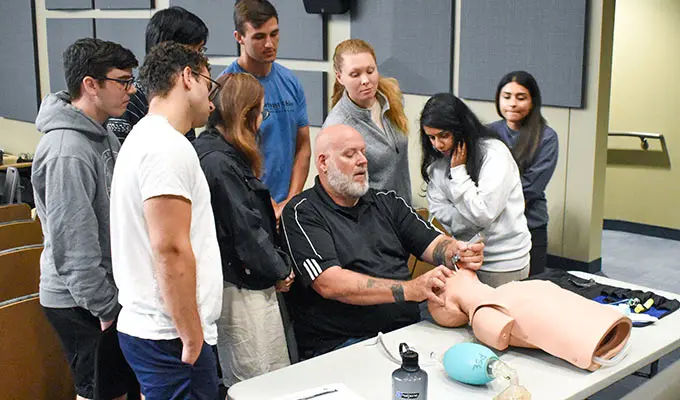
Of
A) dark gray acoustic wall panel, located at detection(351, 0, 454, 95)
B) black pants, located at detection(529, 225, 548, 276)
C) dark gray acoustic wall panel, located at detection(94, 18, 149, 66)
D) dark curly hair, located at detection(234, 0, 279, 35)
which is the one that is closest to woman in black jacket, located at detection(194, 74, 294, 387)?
dark curly hair, located at detection(234, 0, 279, 35)

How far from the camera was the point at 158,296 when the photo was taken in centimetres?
169

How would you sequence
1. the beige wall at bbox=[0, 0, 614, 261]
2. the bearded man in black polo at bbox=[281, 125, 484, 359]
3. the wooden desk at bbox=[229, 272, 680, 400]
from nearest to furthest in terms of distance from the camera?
the wooden desk at bbox=[229, 272, 680, 400] < the bearded man in black polo at bbox=[281, 125, 484, 359] < the beige wall at bbox=[0, 0, 614, 261]

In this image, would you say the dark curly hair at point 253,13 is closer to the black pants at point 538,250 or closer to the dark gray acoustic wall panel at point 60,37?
the black pants at point 538,250

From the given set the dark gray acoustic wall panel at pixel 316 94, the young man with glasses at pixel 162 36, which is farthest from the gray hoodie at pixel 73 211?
the dark gray acoustic wall panel at pixel 316 94

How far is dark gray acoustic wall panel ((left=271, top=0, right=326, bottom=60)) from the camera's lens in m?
5.49

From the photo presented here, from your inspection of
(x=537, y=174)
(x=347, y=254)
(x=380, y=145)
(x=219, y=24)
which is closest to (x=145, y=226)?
(x=347, y=254)

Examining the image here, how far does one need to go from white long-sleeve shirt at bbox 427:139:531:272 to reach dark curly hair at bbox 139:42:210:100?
115 cm

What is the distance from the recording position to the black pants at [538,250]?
10.9 ft

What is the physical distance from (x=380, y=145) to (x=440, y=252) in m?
0.65

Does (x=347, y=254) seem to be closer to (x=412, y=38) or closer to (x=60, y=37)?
(x=412, y=38)

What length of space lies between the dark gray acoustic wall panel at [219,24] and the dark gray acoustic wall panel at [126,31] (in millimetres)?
651

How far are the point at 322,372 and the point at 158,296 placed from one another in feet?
1.52

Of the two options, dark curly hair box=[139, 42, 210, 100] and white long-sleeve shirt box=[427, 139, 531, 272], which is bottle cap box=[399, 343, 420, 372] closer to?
dark curly hair box=[139, 42, 210, 100]

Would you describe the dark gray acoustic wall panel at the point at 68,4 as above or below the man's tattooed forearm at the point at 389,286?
above
